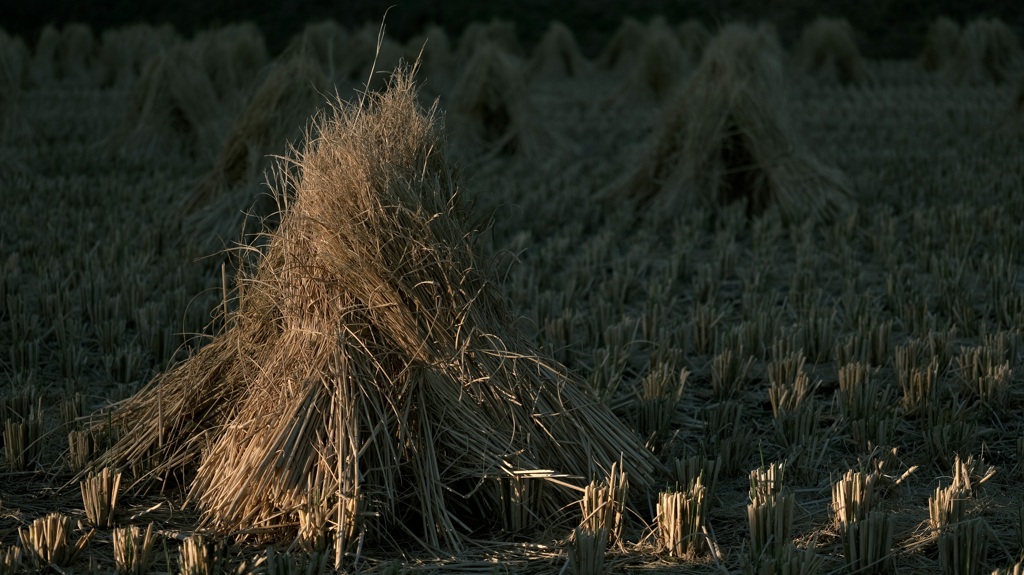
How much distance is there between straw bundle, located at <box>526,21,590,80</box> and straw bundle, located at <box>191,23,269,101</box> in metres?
4.18

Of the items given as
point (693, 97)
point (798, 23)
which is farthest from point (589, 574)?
point (798, 23)

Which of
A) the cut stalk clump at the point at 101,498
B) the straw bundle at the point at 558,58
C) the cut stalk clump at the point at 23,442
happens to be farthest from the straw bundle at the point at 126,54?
the cut stalk clump at the point at 101,498

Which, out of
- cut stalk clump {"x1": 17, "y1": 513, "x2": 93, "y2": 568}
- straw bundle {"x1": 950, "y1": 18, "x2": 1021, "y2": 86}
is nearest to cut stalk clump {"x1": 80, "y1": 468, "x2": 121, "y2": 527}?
cut stalk clump {"x1": 17, "y1": 513, "x2": 93, "y2": 568}

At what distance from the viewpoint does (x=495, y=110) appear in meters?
8.09

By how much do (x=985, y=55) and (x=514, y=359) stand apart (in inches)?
471

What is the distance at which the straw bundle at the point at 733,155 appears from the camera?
5.82 m

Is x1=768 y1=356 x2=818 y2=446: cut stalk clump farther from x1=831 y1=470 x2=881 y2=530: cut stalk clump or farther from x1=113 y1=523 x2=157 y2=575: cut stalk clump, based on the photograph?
x1=113 y1=523 x2=157 y2=575: cut stalk clump

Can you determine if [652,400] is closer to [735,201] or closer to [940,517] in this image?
[940,517]

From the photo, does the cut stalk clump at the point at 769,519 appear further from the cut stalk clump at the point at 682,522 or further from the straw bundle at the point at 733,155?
the straw bundle at the point at 733,155

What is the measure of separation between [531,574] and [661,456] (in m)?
0.72

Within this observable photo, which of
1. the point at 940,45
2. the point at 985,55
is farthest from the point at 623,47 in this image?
the point at 985,55

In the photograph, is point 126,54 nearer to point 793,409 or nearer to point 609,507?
point 793,409

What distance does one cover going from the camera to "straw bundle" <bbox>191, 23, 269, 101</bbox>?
32.5 feet

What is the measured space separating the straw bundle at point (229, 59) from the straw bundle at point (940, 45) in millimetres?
8187
